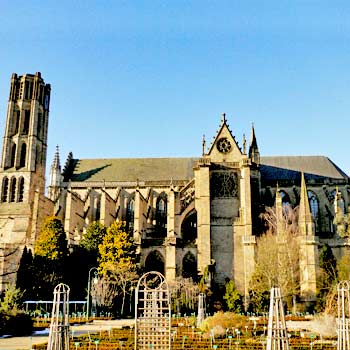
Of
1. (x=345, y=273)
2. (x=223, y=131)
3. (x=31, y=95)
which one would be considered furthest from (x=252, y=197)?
(x=31, y=95)

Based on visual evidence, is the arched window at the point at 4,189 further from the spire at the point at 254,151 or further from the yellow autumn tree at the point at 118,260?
the spire at the point at 254,151

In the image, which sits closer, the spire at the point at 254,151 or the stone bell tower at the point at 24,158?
the stone bell tower at the point at 24,158

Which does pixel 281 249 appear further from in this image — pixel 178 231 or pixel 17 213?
pixel 17 213

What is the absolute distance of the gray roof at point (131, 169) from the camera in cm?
6112

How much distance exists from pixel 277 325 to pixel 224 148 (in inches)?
1616

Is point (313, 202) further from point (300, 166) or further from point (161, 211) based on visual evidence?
point (161, 211)

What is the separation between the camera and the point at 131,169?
63.1 m

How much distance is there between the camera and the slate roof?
5874 centimetres

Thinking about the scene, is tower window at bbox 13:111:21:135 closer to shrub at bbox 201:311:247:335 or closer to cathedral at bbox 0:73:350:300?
cathedral at bbox 0:73:350:300

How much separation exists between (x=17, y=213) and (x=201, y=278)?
→ 24.7m

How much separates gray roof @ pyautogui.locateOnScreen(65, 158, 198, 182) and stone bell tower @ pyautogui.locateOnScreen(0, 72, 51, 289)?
553cm

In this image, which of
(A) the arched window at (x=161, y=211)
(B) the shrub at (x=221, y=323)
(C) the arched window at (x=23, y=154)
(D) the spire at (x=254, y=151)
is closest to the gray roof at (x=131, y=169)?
(A) the arched window at (x=161, y=211)

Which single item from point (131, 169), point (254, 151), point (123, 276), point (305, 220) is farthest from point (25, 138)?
point (305, 220)

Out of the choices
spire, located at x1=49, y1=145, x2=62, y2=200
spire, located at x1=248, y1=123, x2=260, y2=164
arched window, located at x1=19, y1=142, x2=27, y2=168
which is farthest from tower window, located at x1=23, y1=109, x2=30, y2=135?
spire, located at x1=248, y1=123, x2=260, y2=164
